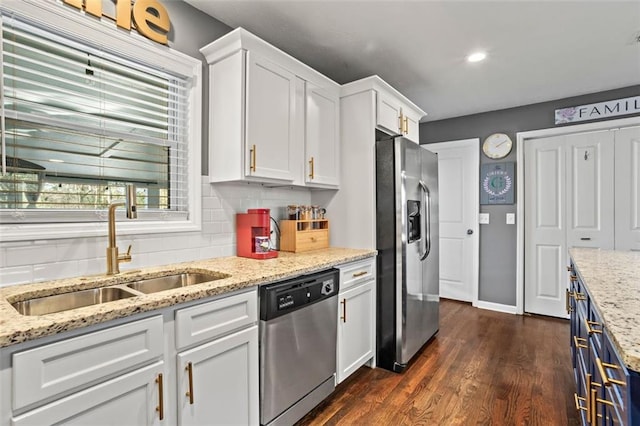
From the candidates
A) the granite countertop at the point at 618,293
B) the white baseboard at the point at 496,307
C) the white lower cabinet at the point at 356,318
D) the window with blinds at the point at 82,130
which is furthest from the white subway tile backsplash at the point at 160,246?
the white baseboard at the point at 496,307

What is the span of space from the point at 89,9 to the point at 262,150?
108 centimetres

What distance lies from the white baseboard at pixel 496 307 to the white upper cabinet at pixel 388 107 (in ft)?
7.70

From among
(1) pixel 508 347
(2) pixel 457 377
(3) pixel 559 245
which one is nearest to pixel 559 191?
(3) pixel 559 245

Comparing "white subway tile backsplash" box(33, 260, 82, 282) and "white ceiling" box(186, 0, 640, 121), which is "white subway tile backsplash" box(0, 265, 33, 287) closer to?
"white subway tile backsplash" box(33, 260, 82, 282)

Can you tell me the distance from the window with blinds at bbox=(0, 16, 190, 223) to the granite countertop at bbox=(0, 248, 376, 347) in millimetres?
351

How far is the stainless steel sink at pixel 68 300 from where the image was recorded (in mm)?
1329

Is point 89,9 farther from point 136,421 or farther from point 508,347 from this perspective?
point 508,347

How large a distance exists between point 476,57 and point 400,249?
1726 millimetres

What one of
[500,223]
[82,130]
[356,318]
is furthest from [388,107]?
[500,223]

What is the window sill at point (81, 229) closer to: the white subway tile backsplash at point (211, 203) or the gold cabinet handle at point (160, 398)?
the white subway tile backsplash at point (211, 203)

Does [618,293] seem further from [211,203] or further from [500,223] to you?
[500,223]

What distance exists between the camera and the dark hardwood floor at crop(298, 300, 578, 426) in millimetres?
1950

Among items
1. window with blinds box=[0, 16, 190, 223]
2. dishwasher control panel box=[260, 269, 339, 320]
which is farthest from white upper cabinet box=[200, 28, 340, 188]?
dishwasher control panel box=[260, 269, 339, 320]

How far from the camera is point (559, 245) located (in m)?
3.71
